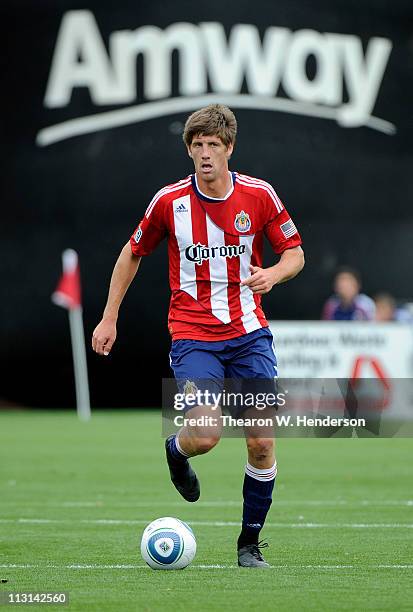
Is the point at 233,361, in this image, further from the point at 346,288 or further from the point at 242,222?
the point at 346,288

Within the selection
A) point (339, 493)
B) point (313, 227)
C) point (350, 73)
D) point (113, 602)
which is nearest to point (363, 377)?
point (313, 227)

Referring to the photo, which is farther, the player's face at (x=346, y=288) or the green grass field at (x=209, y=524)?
the player's face at (x=346, y=288)

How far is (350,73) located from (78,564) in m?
16.5

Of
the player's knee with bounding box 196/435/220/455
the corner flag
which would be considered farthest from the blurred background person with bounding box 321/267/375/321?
the player's knee with bounding box 196/435/220/455

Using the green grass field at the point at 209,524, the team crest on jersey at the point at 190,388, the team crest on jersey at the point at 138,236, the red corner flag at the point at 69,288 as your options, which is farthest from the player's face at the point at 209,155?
the red corner flag at the point at 69,288

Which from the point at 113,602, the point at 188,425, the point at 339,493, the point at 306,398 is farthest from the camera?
the point at 306,398

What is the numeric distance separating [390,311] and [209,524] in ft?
41.9

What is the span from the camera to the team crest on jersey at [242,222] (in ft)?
24.7

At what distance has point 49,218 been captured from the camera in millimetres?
23156

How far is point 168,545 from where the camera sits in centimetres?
717

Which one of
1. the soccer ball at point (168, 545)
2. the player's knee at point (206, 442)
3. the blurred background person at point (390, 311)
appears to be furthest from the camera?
the blurred background person at point (390, 311)

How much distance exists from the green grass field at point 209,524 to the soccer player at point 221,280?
0.55 meters

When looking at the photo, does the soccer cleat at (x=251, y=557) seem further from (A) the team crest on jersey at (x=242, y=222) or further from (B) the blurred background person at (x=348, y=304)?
(B) the blurred background person at (x=348, y=304)

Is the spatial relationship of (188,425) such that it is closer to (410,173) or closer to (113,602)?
(113,602)
